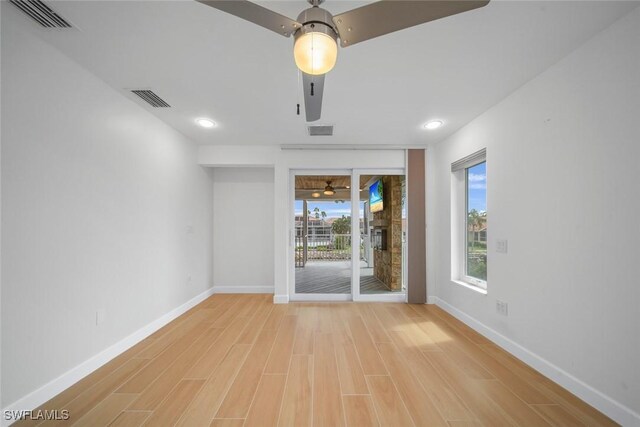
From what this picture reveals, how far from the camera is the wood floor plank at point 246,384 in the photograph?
175cm

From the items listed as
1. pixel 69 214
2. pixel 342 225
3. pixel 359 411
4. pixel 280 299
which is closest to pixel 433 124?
pixel 342 225

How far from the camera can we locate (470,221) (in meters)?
3.46

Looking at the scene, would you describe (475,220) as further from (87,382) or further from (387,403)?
(87,382)

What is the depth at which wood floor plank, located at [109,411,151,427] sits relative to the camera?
163 cm

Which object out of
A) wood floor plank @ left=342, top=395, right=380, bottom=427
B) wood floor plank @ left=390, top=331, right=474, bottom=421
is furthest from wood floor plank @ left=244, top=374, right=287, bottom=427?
wood floor plank @ left=390, top=331, right=474, bottom=421

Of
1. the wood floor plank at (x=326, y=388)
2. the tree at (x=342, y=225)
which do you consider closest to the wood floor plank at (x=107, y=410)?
the wood floor plank at (x=326, y=388)

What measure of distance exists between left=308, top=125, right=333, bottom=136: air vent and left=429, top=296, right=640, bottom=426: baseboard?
2.74m

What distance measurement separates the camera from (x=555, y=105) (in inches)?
81.7

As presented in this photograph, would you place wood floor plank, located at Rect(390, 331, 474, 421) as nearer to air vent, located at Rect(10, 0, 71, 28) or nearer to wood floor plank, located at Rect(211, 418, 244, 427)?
wood floor plank, located at Rect(211, 418, 244, 427)

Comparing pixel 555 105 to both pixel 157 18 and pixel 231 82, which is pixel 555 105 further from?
pixel 157 18

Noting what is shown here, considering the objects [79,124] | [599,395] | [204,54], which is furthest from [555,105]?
[79,124]

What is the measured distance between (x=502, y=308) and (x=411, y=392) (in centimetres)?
135

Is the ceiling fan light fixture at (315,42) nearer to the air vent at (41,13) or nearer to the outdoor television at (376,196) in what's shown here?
the air vent at (41,13)

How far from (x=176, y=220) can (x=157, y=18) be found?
2405 mm
